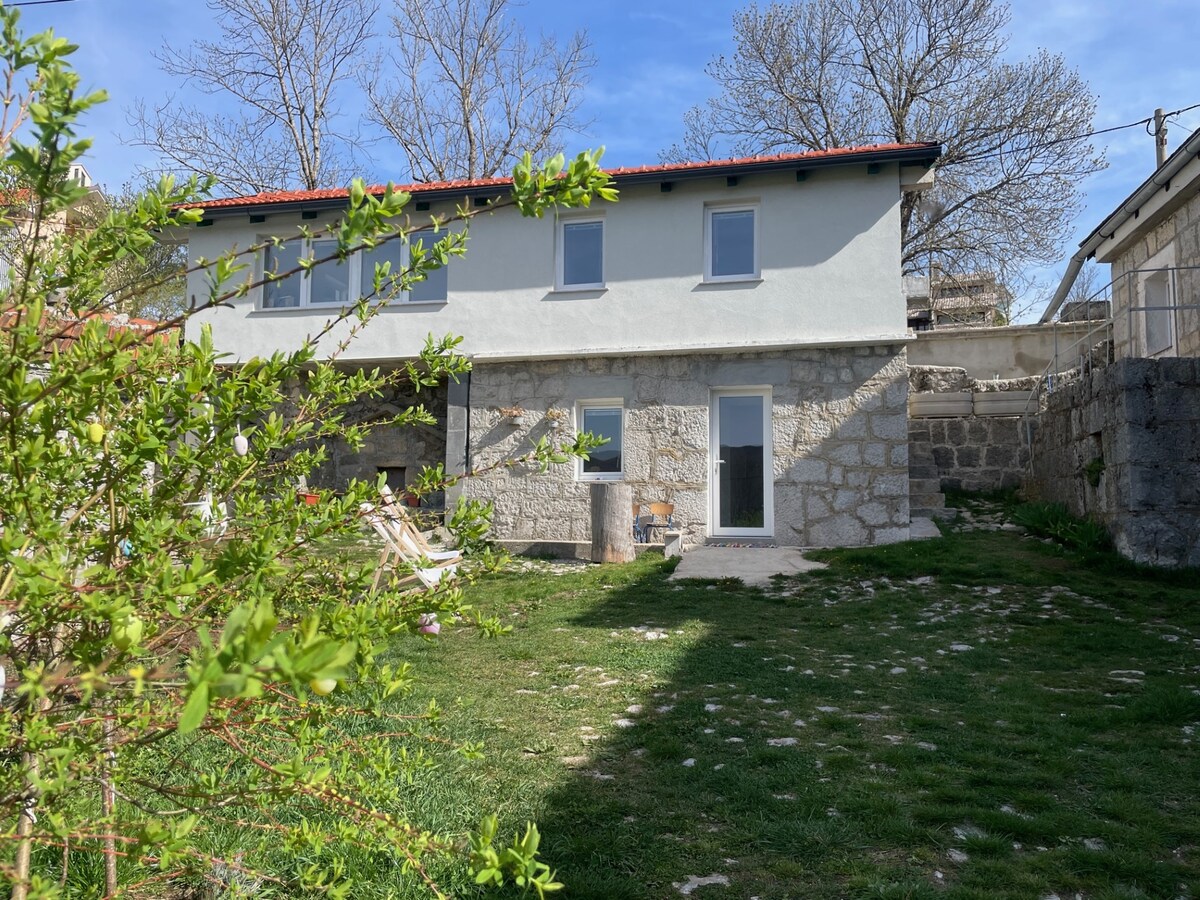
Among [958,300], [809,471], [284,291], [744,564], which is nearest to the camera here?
[744,564]

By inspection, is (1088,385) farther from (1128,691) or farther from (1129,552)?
(1128,691)

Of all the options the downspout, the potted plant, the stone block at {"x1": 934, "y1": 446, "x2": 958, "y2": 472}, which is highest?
the downspout

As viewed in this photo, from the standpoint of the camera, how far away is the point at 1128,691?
4723mm

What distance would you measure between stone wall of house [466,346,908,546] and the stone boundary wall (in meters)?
3.40

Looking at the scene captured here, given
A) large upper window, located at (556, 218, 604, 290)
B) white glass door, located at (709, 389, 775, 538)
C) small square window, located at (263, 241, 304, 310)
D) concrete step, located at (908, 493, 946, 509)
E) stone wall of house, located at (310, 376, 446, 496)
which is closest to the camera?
white glass door, located at (709, 389, 775, 538)

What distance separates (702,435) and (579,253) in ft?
9.61

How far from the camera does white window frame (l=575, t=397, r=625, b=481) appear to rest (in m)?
11.0

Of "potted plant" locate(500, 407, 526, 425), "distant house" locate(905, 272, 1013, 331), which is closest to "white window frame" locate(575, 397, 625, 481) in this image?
"potted plant" locate(500, 407, 526, 425)

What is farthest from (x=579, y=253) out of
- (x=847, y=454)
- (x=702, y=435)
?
(x=847, y=454)

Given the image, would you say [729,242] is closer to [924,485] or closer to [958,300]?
[924,485]

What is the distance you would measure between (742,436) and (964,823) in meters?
7.91

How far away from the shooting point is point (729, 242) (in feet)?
36.1

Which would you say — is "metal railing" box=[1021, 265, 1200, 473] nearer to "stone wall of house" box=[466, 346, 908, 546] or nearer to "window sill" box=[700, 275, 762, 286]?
"stone wall of house" box=[466, 346, 908, 546]

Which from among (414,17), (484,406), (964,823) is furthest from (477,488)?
(414,17)
